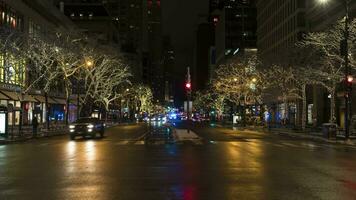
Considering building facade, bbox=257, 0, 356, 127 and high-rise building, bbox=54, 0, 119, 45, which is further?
high-rise building, bbox=54, 0, 119, 45

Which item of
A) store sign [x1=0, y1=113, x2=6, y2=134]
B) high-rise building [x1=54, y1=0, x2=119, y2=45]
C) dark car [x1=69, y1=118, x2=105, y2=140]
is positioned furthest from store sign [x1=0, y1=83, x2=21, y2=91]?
high-rise building [x1=54, y1=0, x2=119, y2=45]

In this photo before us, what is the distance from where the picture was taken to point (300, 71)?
56.9 metres

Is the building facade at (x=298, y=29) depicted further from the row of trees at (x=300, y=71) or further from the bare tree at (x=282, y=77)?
the row of trees at (x=300, y=71)

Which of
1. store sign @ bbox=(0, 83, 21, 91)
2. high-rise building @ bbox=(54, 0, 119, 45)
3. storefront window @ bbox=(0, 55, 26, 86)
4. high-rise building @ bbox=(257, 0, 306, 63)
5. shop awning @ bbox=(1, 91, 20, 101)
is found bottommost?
shop awning @ bbox=(1, 91, 20, 101)

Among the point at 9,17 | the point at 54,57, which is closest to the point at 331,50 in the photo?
the point at 54,57

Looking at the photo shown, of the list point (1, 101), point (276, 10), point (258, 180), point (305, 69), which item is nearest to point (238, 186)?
point (258, 180)

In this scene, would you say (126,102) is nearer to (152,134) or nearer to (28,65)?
(28,65)

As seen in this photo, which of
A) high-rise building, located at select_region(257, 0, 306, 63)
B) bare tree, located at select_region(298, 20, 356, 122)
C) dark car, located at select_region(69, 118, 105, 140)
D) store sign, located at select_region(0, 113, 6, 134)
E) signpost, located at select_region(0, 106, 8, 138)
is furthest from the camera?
high-rise building, located at select_region(257, 0, 306, 63)

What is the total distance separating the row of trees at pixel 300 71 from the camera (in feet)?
162

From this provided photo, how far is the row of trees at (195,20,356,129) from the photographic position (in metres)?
49.5

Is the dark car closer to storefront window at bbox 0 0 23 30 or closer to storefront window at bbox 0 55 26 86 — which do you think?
storefront window at bbox 0 55 26 86

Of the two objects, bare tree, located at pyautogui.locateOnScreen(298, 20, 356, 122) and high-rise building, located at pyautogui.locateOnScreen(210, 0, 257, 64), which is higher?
high-rise building, located at pyautogui.locateOnScreen(210, 0, 257, 64)

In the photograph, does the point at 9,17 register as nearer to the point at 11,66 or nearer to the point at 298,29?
the point at 11,66

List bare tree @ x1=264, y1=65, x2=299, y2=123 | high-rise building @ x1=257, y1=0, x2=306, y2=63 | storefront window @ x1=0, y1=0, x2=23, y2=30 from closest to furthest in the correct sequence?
storefront window @ x1=0, y1=0, x2=23, y2=30 < bare tree @ x1=264, y1=65, x2=299, y2=123 < high-rise building @ x1=257, y1=0, x2=306, y2=63
